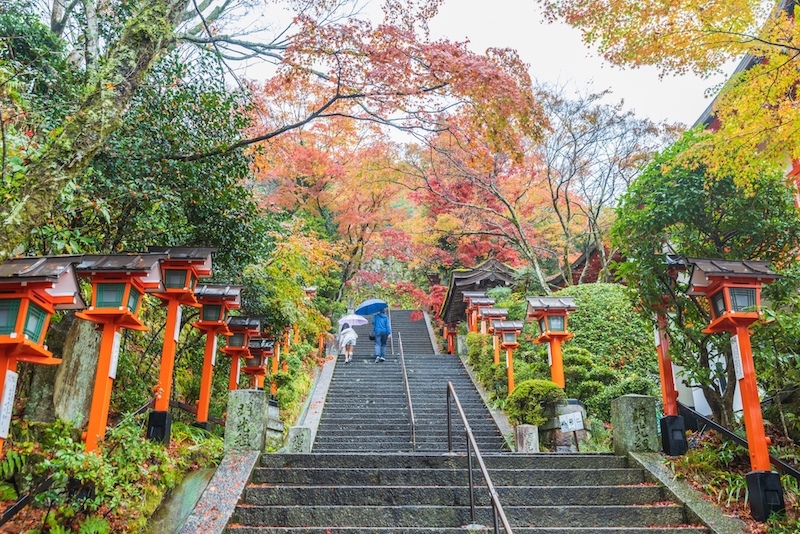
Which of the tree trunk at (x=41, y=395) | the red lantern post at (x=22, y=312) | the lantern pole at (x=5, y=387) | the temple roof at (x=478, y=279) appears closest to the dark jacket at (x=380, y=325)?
the temple roof at (x=478, y=279)

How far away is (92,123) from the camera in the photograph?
5.19 metres

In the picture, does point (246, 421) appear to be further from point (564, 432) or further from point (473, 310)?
point (473, 310)

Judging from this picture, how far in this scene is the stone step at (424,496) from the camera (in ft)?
18.6

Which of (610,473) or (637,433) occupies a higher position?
(637,433)

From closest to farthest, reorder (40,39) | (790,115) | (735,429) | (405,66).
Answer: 1. (790,115)
2. (735,429)
3. (405,66)
4. (40,39)

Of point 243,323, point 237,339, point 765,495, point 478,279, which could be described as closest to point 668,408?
point 765,495

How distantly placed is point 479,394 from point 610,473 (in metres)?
7.58

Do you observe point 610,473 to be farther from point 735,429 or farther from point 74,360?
point 74,360

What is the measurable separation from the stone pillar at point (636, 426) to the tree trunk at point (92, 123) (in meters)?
6.46

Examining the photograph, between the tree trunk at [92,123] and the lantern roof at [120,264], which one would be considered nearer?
the tree trunk at [92,123]

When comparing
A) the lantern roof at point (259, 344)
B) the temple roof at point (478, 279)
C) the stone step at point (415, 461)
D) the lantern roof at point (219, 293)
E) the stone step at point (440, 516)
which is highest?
the temple roof at point (478, 279)

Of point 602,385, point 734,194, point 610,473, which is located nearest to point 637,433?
point 610,473

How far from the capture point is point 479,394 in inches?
541

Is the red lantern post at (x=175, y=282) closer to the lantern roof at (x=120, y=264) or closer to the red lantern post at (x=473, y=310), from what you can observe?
the lantern roof at (x=120, y=264)
